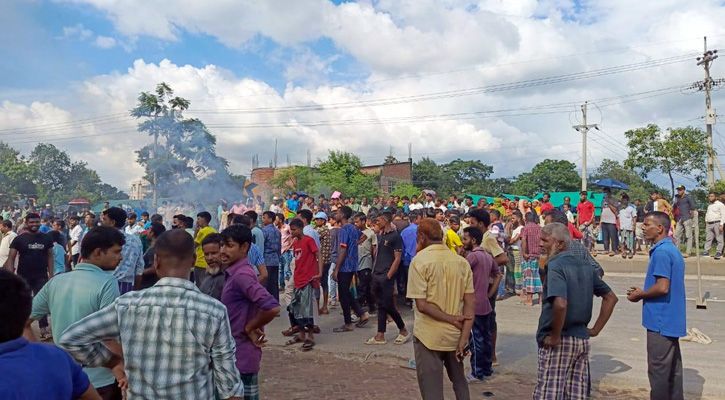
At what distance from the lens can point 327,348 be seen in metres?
7.46

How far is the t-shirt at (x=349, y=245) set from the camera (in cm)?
847

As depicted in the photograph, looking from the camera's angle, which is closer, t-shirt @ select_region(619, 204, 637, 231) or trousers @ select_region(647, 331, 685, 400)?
trousers @ select_region(647, 331, 685, 400)

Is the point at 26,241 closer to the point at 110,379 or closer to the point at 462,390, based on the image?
the point at 110,379

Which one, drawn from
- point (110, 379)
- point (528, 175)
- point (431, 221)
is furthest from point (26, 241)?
point (528, 175)

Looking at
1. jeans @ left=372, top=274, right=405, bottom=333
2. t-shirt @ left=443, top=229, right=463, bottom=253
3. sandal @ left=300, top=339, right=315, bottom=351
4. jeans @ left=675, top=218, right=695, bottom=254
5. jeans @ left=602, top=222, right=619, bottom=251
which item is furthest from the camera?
jeans @ left=602, top=222, right=619, bottom=251

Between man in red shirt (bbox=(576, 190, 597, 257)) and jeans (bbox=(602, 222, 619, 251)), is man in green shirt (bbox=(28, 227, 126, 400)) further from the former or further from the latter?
jeans (bbox=(602, 222, 619, 251))

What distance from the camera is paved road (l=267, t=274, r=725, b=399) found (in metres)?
5.96

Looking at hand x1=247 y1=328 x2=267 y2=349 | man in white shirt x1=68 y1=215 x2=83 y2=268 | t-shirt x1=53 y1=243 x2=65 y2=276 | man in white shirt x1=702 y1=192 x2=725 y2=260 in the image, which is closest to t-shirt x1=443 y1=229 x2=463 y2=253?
hand x1=247 y1=328 x2=267 y2=349

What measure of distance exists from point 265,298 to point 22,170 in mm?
53773

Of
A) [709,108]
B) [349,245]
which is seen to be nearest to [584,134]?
[709,108]

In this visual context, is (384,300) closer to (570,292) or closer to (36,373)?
(570,292)

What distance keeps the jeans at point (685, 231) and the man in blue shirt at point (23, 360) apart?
1632 cm

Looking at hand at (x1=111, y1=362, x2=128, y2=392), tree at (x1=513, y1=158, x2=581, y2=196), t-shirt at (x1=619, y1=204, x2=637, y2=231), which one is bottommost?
hand at (x1=111, y1=362, x2=128, y2=392)

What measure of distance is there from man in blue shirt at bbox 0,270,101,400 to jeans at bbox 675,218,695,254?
642 inches
